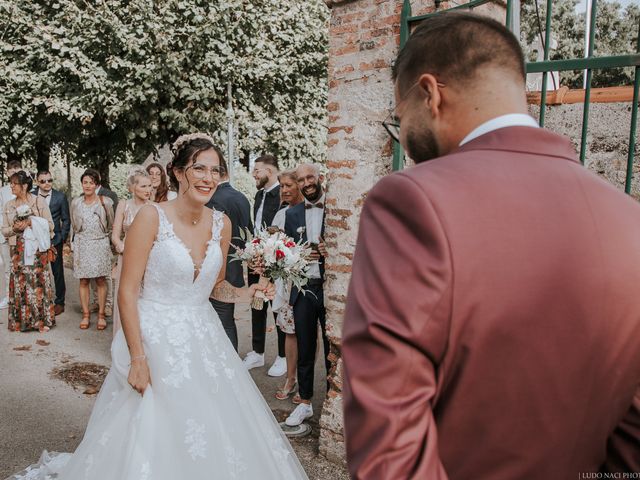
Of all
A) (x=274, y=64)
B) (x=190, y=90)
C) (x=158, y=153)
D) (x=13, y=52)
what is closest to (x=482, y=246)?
(x=190, y=90)

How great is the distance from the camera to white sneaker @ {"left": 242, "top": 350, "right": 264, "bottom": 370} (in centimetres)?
617

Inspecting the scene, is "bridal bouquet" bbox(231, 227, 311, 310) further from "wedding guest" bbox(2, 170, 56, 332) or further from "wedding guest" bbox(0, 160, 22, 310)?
"wedding guest" bbox(0, 160, 22, 310)

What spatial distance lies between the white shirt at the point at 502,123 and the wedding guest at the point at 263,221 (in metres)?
5.01

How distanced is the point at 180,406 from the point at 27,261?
18.6 ft

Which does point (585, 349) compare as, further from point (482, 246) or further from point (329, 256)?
point (329, 256)

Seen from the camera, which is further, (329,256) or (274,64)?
(274,64)

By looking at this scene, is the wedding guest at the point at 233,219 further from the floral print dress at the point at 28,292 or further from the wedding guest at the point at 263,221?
the floral print dress at the point at 28,292

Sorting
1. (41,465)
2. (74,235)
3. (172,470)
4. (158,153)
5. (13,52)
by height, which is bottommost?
(41,465)

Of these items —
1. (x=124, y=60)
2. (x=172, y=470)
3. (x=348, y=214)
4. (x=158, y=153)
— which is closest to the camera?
(x=172, y=470)

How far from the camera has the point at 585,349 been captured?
1.07 metres

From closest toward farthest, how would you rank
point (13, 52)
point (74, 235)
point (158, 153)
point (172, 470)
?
point (172, 470)
point (74, 235)
point (13, 52)
point (158, 153)

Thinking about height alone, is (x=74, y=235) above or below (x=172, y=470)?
above

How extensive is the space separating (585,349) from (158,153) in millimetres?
13342

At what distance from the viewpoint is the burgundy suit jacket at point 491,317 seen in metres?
0.99
